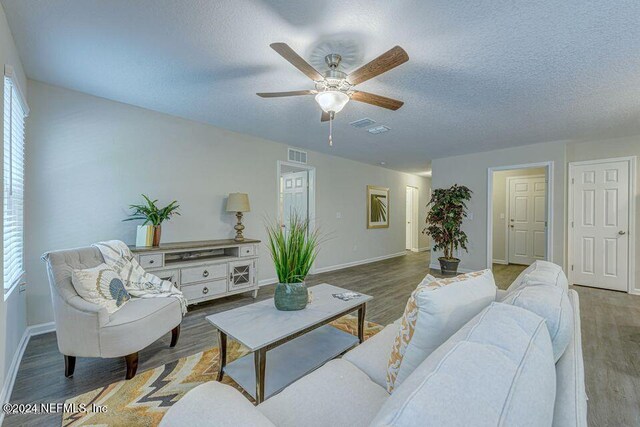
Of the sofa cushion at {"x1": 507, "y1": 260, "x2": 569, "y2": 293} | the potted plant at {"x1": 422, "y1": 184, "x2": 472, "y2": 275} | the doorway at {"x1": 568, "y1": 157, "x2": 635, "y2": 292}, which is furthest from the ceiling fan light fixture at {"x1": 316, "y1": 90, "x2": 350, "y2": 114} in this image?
the doorway at {"x1": 568, "y1": 157, "x2": 635, "y2": 292}

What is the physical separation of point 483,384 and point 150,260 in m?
3.06

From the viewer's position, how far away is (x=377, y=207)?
21.1 ft

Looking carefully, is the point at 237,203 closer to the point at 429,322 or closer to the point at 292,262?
the point at 292,262

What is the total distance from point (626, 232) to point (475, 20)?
454cm

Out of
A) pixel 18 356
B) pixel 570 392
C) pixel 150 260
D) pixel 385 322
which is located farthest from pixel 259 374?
pixel 18 356

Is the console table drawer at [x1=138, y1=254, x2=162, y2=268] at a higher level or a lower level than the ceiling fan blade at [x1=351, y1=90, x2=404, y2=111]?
lower

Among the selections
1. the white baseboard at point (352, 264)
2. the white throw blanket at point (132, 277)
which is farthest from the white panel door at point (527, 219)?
the white throw blanket at point (132, 277)

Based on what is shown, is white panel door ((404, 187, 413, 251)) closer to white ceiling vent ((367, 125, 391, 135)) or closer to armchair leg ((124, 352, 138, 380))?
white ceiling vent ((367, 125, 391, 135))

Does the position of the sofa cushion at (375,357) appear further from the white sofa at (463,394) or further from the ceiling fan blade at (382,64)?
the ceiling fan blade at (382,64)

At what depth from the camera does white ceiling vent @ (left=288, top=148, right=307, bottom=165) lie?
4641mm

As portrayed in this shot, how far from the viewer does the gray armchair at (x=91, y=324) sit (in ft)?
5.67

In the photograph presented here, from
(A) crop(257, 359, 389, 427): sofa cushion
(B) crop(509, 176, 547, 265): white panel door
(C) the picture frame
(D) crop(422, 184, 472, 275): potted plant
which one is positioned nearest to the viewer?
(A) crop(257, 359, 389, 427): sofa cushion

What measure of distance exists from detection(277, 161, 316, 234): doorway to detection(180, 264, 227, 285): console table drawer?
1.67 metres

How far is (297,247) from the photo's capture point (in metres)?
1.83
